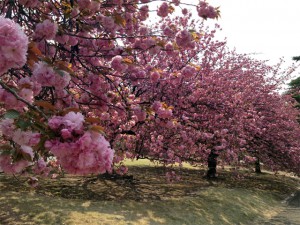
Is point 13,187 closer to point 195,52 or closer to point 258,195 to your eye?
point 195,52

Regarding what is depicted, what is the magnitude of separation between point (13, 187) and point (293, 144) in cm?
1411

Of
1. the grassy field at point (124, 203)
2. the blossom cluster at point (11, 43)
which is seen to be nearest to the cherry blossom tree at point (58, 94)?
the blossom cluster at point (11, 43)

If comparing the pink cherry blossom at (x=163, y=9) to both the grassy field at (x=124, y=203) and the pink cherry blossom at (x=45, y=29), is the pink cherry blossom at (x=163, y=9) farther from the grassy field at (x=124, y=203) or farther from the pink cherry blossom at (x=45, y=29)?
the grassy field at (x=124, y=203)

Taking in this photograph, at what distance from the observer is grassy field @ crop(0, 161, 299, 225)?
764 cm

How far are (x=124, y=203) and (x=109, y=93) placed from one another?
17.7ft

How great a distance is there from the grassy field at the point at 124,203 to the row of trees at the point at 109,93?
4.41 feet

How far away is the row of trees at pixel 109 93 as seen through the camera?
6.01 ft

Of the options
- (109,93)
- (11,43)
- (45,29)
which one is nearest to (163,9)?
(109,93)

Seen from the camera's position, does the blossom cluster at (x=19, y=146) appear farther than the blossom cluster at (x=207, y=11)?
No

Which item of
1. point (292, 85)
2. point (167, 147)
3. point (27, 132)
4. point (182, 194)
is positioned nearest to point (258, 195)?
point (182, 194)

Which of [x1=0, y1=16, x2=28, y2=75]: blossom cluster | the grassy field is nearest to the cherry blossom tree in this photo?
[x1=0, y1=16, x2=28, y2=75]: blossom cluster

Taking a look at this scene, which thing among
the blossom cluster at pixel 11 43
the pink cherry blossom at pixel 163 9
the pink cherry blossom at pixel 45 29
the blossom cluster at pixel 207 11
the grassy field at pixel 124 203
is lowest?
the grassy field at pixel 124 203

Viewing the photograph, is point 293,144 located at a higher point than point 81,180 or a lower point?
higher

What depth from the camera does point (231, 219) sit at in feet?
31.4
